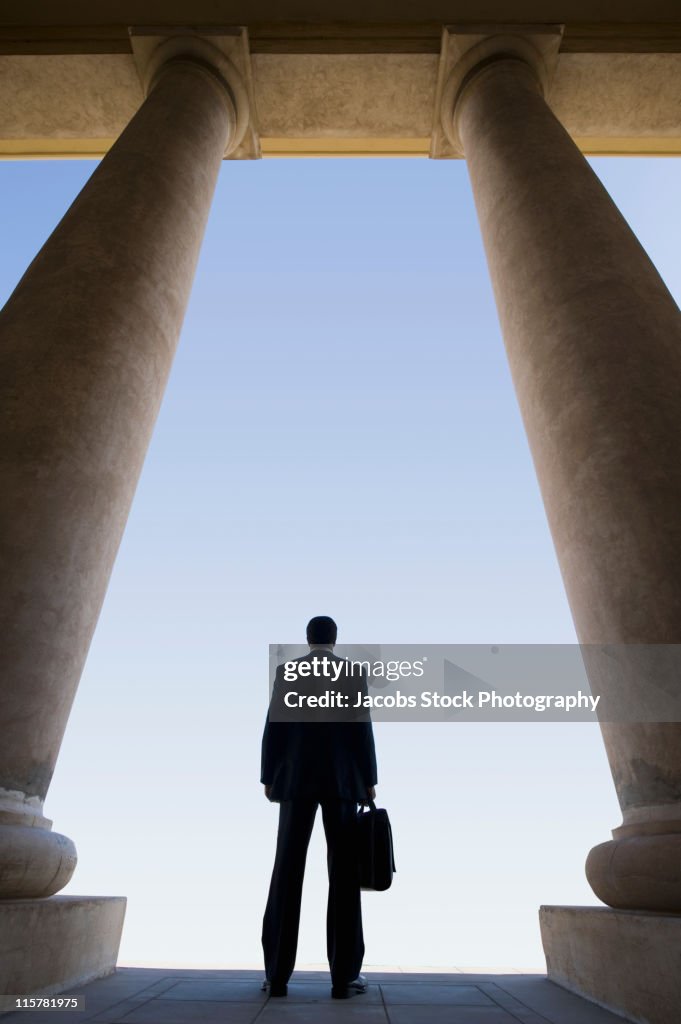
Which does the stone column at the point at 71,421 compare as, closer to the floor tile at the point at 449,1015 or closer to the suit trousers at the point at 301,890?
the suit trousers at the point at 301,890

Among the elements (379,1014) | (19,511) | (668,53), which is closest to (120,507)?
(19,511)

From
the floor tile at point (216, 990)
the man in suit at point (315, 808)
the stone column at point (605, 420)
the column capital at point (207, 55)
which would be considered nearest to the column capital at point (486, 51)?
the stone column at point (605, 420)

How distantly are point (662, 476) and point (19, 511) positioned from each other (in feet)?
32.9

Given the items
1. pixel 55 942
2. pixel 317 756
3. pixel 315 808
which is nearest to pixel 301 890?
pixel 315 808

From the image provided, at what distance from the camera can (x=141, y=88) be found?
25078 millimetres

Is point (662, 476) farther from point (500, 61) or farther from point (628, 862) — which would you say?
point (500, 61)

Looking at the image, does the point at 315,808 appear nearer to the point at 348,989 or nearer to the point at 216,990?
the point at 348,989

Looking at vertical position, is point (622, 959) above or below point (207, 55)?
below

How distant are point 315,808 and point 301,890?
1128 mm

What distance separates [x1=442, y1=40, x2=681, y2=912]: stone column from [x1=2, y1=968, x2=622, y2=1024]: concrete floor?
181 centimetres

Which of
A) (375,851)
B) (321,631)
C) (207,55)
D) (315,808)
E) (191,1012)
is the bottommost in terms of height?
(191,1012)

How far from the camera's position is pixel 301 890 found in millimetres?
10016

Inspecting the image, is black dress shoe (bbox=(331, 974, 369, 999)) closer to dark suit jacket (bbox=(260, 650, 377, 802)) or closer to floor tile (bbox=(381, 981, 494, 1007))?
floor tile (bbox=(381, 981, 494, 1007))

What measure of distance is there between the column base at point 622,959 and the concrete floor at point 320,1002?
236mm
